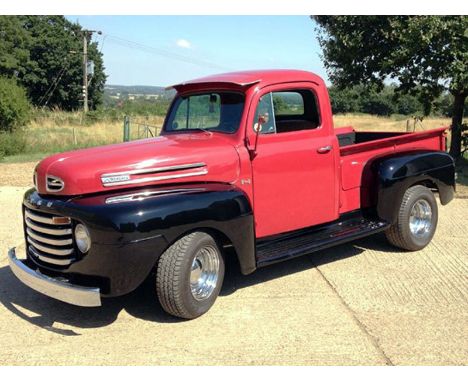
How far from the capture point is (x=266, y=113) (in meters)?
4.60

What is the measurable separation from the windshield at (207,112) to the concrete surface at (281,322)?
1.55 metres

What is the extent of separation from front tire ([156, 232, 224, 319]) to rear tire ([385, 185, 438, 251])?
7.97ft

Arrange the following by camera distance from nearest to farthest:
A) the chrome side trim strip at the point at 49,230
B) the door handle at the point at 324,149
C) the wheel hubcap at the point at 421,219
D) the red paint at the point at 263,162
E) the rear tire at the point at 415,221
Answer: the chrome side trim strip at the point at 49,230 → the red paint at the point at 263,162 → the door handle at the point at 324,149 → the rear tire at the point at 415,221 → the wheel hubcap at the point at 421,219

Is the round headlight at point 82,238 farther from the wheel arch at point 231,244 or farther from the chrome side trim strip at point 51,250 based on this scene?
the wheel arch at point 231,244

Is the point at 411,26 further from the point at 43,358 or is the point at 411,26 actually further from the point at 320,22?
the point at 43,358

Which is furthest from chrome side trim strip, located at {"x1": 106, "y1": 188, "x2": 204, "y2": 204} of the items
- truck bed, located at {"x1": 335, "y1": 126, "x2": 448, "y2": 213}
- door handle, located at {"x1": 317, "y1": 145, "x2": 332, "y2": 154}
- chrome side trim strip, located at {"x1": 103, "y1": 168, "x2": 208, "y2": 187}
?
truck bed, located at {"x1": 335, "y1": 126, "x2": 448, "y2": 213}

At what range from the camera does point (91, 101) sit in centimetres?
5112

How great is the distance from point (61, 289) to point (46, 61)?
50182 millimetres

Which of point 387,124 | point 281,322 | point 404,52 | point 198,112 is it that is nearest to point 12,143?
point 404,52

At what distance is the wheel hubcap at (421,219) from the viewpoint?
231 inches

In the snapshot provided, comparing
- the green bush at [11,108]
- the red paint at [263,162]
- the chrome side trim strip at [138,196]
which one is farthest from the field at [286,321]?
the green bush at [11,108]

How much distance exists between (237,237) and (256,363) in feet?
3.62

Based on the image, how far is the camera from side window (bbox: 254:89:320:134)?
4.68 meters

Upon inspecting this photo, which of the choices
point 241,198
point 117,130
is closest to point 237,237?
point 241,198
